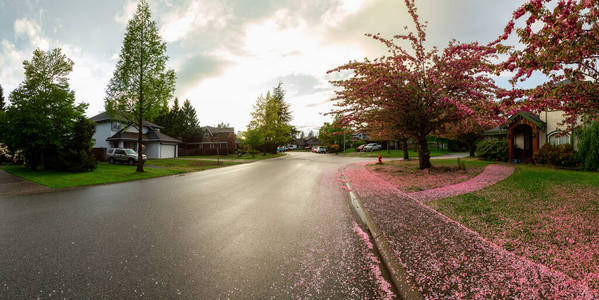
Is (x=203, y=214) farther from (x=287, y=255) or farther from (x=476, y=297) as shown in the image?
(x=476, y=297)

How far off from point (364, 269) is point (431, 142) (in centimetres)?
5424

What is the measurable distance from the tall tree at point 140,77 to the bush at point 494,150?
2658 centimetres

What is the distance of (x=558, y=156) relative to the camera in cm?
1371

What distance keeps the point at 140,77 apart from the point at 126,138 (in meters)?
16.7

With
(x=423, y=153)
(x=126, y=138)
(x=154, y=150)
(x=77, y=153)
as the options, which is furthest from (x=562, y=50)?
(x=154, y=150)

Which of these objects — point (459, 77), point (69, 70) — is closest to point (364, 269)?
point (459, 77)

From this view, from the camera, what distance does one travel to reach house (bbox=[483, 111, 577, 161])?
15.2 metres

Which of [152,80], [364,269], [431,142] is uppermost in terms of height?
[152,80]

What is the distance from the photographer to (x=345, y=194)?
859 centimetres

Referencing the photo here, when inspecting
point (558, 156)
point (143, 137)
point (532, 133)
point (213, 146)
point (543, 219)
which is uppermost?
point (143, 137)

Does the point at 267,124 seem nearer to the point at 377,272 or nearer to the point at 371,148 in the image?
the point at 371,148

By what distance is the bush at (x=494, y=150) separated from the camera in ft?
62.0

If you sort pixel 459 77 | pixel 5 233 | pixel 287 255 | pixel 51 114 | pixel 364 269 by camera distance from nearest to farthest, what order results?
pixel 364 269 → pixel 287 255 → pixel 5 233 → pixel 459 77 → pixel 51 114

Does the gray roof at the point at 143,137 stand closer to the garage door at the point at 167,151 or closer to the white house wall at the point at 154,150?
the white house wall at the point at 154,150
